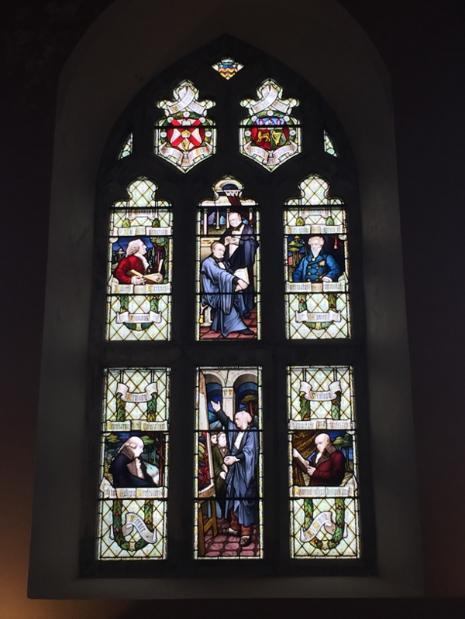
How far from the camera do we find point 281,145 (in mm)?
6410

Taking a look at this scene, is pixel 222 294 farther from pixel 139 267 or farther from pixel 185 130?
pixel 185 130

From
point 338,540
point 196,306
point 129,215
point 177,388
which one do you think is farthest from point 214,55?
point 338,540

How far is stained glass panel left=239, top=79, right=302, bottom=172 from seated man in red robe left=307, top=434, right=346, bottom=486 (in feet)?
5.97

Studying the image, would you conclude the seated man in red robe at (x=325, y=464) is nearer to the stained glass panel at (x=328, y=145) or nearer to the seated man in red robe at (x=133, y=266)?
the seated man in red robe at (x=133, y=266)

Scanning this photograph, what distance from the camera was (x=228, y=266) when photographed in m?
6.08

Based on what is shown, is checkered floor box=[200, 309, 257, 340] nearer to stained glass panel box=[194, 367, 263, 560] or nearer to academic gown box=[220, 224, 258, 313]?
academic gown box=[220, 224, 258, 313]

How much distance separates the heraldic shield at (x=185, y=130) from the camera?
6406 millimetres

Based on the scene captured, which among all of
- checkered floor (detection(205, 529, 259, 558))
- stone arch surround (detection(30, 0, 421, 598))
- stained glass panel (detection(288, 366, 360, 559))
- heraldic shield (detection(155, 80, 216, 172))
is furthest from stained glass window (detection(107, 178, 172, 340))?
checkered floor (detection(205, 529, 259, 558))

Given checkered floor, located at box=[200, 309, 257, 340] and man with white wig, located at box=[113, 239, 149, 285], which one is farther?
man with white wig, located at box=[113, 239, 149, 285]

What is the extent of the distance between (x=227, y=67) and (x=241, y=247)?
132 cm

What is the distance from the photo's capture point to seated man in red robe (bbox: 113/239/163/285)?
6.05m
